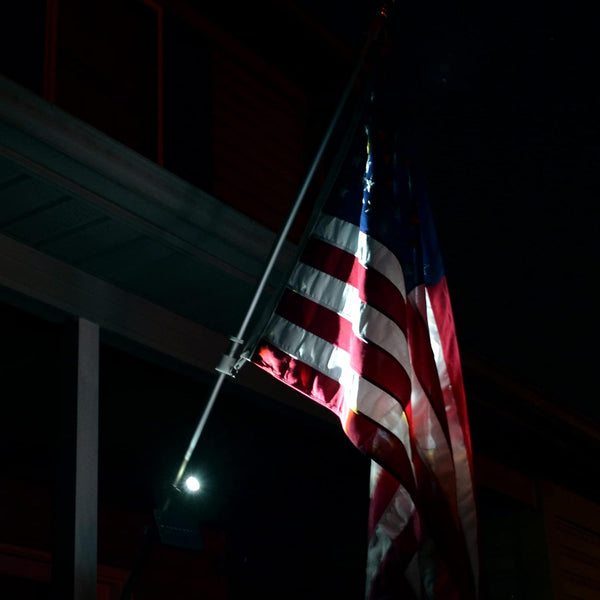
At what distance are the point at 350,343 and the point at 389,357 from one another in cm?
19

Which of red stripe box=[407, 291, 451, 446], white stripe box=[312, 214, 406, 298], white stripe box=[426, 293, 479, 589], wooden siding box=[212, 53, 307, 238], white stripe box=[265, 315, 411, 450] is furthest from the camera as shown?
wooden siding box=[212, 53, 307, 238]

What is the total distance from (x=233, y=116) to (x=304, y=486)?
2867mm

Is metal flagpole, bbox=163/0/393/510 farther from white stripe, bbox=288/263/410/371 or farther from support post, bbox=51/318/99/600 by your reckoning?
support post, bbox=51/318/99/600

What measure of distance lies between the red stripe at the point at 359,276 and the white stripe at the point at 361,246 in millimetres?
22

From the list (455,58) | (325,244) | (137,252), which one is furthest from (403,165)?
(455,58)

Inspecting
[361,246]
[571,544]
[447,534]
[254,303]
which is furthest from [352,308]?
[571,544]

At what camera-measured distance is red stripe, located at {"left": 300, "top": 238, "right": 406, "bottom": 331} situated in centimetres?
422

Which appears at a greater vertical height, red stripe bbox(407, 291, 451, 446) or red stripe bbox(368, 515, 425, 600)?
red stripe bbox(407, 291, 451, 446)

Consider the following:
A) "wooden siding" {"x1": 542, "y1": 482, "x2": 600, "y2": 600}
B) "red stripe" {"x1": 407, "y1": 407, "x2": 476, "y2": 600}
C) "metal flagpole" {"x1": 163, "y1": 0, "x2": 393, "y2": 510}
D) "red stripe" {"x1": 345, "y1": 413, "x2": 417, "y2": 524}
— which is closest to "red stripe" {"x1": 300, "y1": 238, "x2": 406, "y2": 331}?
"metal flagpole" {"x1": 163, "y1": 0, "x2": 393, "y2": 510}

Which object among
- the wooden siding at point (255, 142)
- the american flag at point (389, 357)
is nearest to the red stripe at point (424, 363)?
the american flag at point (389, 357)

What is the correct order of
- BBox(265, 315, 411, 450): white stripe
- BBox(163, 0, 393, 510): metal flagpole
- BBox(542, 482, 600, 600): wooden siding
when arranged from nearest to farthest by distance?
1. BBox(265, 315, 411, 450): white stripe
2. BBox(163, 0, 393, 510): metal flagpole
3. BBox(542, 482, 600, 600): wooden siding

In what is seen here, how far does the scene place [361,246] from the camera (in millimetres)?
4379

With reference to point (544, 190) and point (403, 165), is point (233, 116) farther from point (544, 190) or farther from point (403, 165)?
point (403, 165)

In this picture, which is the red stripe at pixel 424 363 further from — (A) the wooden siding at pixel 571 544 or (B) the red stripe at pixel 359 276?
(A) the wooden siding at pixel 571 544
